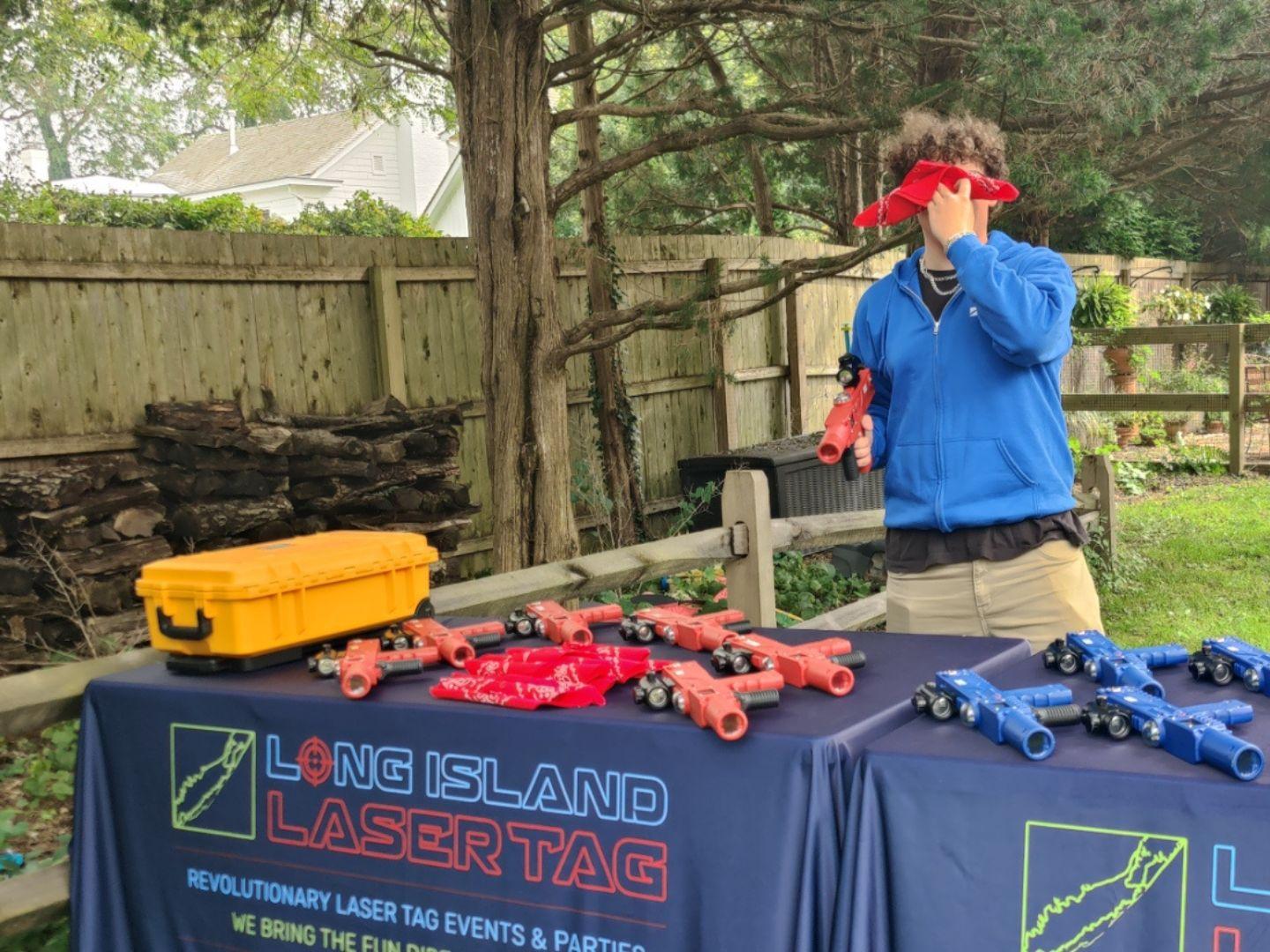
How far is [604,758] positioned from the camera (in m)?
1.94

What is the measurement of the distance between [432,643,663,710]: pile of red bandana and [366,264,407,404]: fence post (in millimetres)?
5465

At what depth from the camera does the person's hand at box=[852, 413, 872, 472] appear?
9.40 feet

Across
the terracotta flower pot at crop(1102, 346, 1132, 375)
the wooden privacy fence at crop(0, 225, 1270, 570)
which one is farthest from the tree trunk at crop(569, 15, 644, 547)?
the terracotta flower pot at crop(1102, 346, 1132, 375)

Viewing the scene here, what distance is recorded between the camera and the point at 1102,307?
1448 centimetres

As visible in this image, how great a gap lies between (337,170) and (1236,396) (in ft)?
78.7

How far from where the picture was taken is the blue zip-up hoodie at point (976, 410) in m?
2.64

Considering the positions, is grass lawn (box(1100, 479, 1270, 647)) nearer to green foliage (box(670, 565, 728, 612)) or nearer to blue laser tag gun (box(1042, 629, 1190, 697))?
green foliage (box(670, 565, 728, 612))

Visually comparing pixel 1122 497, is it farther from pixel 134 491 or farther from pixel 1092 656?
pixel 1092 656

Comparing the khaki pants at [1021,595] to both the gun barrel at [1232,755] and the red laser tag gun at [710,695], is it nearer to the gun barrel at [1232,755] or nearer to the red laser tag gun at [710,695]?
the red laser tag gun at [710,695]

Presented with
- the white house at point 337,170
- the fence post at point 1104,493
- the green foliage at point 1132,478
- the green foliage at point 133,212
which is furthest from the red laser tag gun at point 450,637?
the white house at point 337,170

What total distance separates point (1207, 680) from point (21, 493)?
5.43 m

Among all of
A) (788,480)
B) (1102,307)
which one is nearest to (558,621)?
(788,480)

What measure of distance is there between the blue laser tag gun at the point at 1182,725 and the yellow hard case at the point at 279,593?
5.21 ft

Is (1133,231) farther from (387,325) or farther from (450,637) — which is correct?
(450,637)
